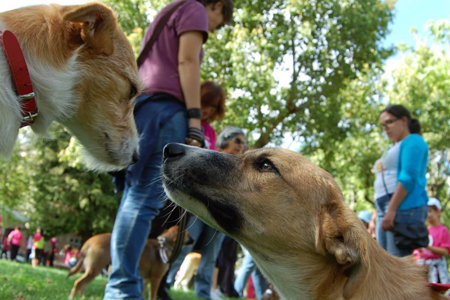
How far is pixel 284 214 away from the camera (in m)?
2.67

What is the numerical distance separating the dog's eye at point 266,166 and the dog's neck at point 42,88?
141 centimetres

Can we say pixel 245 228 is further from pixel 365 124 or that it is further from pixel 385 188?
pixel 365 124

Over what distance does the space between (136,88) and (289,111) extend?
1609 centimetres

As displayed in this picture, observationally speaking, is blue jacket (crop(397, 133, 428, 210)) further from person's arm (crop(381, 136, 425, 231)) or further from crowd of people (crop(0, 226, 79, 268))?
crowd of people (crop(0, 226, 79, 268))

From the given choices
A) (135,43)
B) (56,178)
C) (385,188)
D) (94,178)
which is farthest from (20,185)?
(385,188)

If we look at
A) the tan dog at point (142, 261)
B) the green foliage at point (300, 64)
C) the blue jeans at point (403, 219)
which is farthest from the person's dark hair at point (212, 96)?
the green foliage at point (300, 64)

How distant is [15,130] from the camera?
2715 millimetres

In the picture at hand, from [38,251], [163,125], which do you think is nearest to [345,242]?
[163,125]

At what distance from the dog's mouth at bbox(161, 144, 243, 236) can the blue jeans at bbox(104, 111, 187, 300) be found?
2.68ft

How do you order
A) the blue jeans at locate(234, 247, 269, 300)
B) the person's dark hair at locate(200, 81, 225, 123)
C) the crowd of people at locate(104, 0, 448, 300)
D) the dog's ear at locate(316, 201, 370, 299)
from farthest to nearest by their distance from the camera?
the blue jeans at locate(234, 247, 269, 300) → the person's dark hair at locate(200, 81, 225, 123) → the crowd of people at locate(104, 0, 448, 300) → the dog's ear at locate(316, 201, 370, 299)

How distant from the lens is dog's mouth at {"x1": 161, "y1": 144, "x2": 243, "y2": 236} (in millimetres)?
2710

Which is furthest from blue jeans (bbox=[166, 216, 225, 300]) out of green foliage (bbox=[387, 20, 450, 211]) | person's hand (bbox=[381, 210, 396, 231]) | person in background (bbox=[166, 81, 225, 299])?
green foliage (bbox=[387, 20, 450, 211])

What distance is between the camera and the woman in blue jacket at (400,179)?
5.35m

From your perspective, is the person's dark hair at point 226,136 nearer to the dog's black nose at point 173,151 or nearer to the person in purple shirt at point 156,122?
the person in purple shirt at point 156,122
